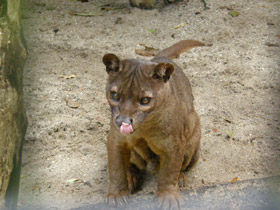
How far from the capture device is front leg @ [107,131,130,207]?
3.31m

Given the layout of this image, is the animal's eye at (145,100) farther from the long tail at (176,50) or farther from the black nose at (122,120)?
the long tail at (176,50)

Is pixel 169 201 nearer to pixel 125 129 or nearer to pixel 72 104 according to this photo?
pixel 125 129

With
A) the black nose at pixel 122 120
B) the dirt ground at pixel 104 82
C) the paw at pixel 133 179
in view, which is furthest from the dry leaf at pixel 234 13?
the black nose at pixel 122 120

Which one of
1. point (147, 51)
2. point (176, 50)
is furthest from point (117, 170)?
point (147, 51)

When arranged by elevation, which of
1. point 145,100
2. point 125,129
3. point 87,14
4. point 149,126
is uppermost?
point 87,14

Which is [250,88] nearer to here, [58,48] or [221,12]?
[221,12]

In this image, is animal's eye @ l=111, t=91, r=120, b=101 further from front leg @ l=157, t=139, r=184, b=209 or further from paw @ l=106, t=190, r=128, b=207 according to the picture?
paw @ l=106, t=190, r=128, b=207

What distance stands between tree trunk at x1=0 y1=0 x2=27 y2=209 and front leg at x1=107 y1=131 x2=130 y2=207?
748 millimetres

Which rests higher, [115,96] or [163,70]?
[163,70]

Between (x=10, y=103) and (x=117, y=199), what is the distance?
1130mm

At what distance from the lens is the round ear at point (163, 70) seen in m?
2.96

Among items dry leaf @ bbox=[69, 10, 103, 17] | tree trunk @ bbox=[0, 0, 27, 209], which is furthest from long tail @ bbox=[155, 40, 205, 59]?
dry leaf @ bbox=[69, 10, 103, 17]

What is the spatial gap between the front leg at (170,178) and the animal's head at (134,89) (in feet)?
1.59

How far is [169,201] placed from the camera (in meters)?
3.38
